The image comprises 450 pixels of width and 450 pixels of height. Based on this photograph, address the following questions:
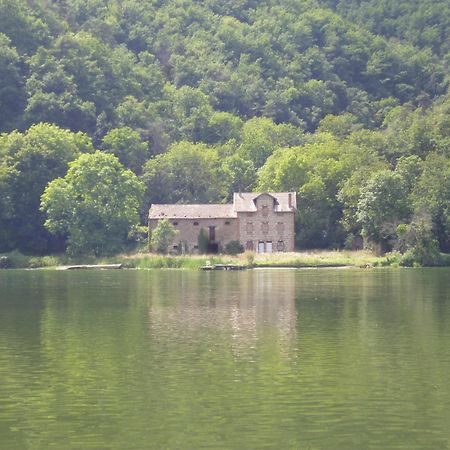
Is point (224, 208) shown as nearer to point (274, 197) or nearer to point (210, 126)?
point (274, 197)

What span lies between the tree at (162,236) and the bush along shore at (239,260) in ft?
9.75

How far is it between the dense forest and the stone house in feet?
6.65

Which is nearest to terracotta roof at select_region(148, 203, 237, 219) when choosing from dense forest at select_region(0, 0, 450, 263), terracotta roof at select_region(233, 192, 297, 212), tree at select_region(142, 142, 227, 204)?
terracotta roof at select_region(233, 192, 297, 212)

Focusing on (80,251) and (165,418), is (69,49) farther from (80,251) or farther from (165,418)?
(165,418)

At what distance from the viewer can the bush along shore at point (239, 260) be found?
92.8 metres

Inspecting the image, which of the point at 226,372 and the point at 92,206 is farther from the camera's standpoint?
the point at 92,206

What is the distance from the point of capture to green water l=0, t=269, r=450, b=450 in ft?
79.5

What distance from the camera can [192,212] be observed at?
358 feet

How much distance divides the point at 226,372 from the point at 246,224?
7680 centimetres

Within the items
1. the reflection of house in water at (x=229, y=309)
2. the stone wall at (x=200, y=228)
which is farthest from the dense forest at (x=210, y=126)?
the reflection of house in water at (x=229, y=309)

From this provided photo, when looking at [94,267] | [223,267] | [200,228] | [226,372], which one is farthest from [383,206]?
[226,372]

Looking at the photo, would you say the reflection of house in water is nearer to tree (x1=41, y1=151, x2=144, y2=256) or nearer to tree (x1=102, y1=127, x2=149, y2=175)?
tree (x1=41, y1=151, x2=144, y2=256)

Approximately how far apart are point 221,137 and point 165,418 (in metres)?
129

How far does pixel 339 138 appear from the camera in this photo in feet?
464
